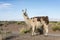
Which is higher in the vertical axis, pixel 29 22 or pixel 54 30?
pixel 29 22

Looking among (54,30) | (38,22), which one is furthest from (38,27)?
(54,30)

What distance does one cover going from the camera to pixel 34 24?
89.4 feet

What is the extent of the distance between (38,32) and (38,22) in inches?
57.5

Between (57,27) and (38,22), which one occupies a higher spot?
(38,22)

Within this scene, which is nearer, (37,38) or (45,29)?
(37,38)

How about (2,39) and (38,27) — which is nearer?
(2,39)

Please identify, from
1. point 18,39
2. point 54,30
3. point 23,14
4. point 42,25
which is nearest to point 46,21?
point 42,25

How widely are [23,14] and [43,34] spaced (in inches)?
134

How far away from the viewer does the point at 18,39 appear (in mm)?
24172

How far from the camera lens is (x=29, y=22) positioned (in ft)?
90.5

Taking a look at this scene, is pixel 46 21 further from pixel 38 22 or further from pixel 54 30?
pixel 54 30

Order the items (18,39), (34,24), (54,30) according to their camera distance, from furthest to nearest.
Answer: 1. (54,30)
2. (34,24)
3. (18,39)

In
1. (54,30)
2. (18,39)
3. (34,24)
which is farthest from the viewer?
(54,30)

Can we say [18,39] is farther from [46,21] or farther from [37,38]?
[46,21]
